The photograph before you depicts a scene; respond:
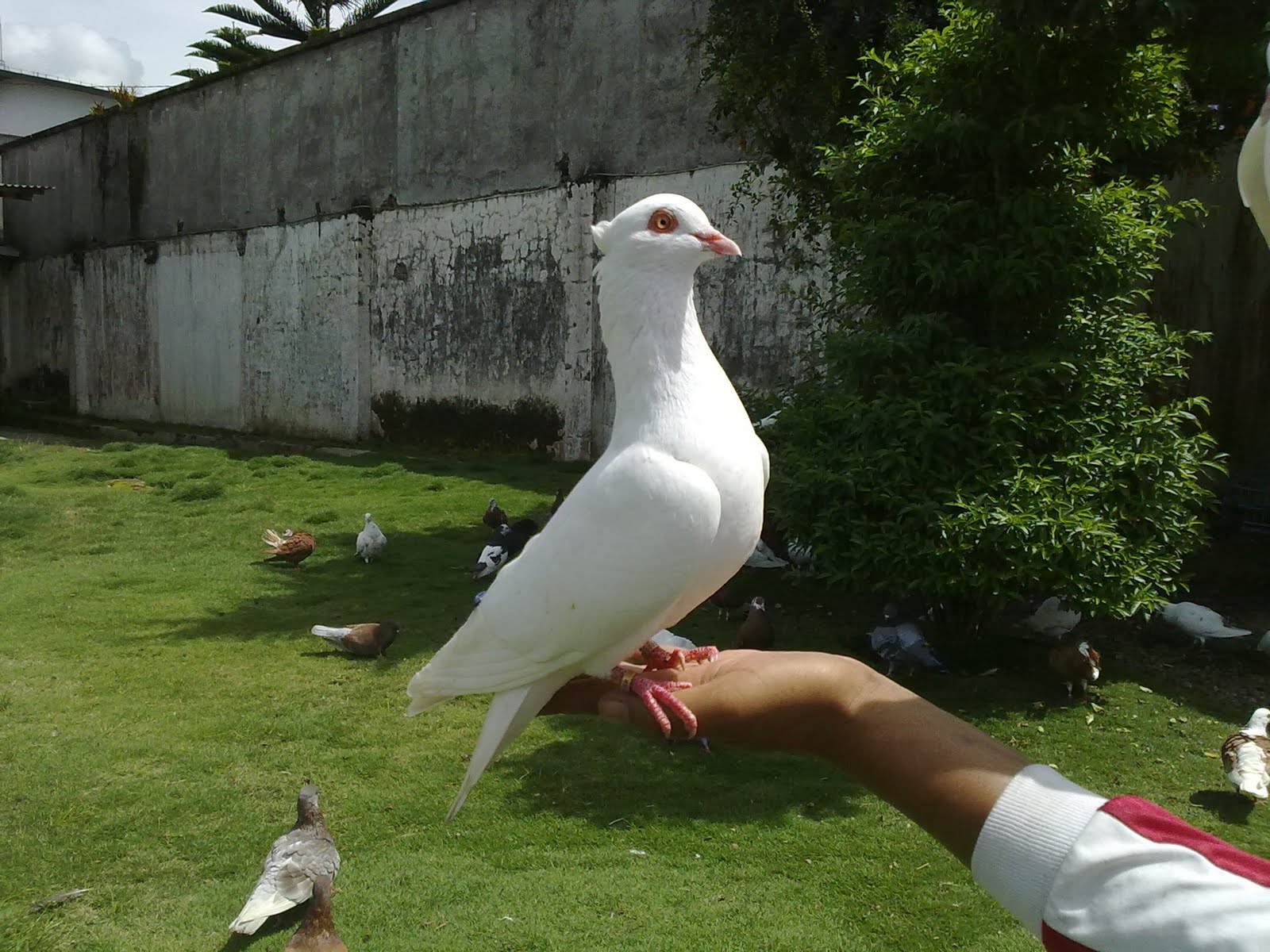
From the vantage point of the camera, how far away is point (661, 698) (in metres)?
1.87

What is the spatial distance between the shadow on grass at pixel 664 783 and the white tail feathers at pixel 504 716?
4.69ft

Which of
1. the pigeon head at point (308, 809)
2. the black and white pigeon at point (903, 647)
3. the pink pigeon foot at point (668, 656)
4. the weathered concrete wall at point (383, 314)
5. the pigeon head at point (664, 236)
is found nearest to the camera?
the pigeon head at point (664, 236)

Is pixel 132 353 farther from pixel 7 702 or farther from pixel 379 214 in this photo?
pixel 7 702

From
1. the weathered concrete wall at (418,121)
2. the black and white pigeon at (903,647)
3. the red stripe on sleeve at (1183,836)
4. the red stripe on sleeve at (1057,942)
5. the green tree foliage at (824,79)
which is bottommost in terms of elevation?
the black and white pigeon at (903,647)

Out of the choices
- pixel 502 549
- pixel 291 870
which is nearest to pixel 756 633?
pixel 502 549

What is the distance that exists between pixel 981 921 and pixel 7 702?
4.20m

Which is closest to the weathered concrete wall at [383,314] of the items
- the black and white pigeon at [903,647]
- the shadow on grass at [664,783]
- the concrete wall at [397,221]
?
the concrete wall at [397,221]

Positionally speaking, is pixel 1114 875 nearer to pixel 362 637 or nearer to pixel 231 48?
pixel 362 637

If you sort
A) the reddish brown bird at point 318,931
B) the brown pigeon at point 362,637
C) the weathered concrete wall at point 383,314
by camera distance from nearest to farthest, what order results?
the reddish brown bird at point 318,931 → the brown pigeon at point 362,637 → the weathered concrete wall at point 383,314

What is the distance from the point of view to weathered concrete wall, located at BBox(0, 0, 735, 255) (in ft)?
32.3

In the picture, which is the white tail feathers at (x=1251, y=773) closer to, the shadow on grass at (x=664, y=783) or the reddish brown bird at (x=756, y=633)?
the shadow on grass at (x=664, y=783)

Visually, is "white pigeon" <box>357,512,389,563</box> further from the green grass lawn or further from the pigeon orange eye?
the pigeon orange eye

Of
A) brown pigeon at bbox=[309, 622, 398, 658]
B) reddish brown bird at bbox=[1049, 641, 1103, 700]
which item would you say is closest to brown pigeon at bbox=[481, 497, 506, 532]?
brown pigeon at bbox=[309, 622, 398, 658]

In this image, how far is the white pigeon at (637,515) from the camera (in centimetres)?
176
